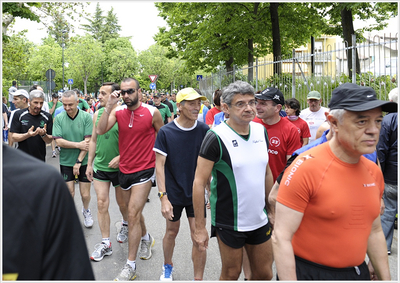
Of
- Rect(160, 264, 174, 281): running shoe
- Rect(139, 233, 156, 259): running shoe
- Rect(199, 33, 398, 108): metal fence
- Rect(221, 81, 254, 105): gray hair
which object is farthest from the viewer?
Rect(199, 33, 398, 108): metal fence

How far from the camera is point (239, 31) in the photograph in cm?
1953

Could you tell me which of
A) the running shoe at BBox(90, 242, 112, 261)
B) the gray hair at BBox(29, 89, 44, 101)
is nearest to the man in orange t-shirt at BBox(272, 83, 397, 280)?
the running shoe at BBox(90, 242, 112, 261)

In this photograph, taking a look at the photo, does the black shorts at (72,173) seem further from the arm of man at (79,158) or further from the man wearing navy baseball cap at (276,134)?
the man wearing navy baseball cap at (276,134)

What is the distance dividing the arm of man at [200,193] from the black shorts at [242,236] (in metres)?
A: 0.13

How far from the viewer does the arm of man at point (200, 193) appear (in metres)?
3.67

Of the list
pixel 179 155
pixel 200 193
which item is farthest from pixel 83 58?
pixel 200 193

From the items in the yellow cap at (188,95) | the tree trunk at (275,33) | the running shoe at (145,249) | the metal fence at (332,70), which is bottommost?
the running shoe at (145,249)

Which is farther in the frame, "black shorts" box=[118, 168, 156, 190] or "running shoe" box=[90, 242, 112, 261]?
"running shoe" box=[90, 242, 112, 261]

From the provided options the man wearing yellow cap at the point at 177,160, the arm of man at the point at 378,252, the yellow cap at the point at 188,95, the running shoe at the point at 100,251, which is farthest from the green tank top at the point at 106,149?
the arm of man at the point at 378,252

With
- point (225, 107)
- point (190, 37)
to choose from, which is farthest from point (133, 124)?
point (190, 37)

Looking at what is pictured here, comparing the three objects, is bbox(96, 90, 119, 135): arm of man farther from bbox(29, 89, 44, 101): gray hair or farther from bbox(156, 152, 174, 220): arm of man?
bbox(29, 89, 44, 101): gray hair

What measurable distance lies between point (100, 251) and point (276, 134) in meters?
2.78

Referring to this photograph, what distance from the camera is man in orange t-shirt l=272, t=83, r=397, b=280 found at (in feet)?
7.86

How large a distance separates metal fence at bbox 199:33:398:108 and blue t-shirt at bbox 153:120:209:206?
4914 mm
